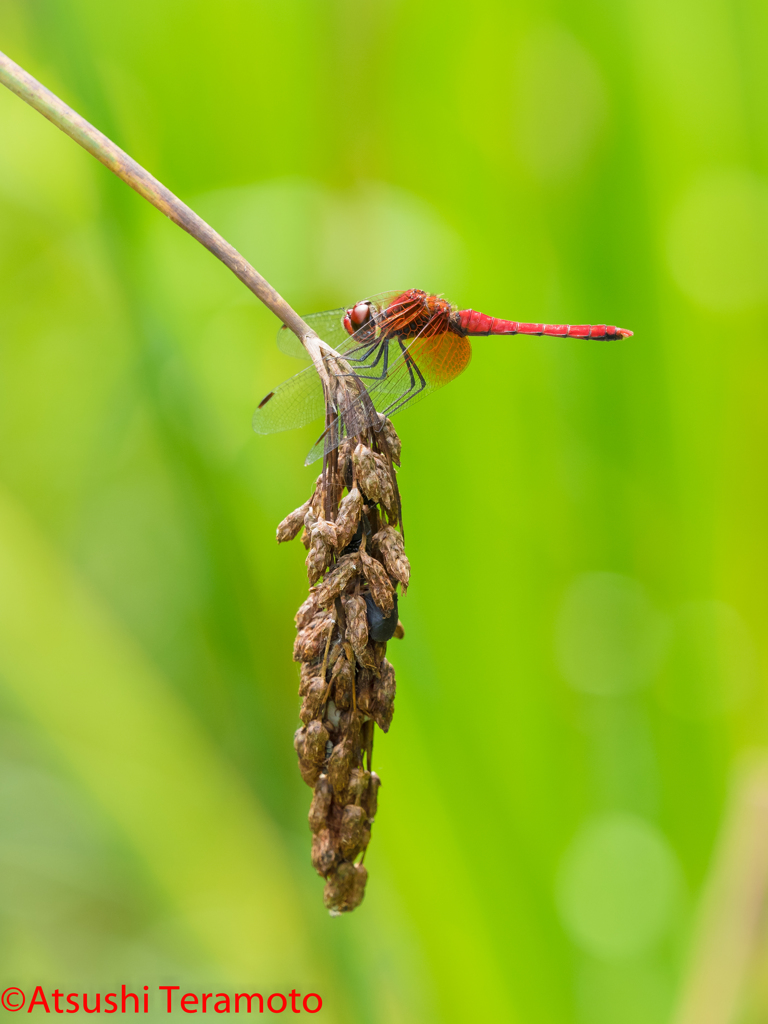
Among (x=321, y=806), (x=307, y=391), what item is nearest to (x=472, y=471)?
(x=307, y=391)

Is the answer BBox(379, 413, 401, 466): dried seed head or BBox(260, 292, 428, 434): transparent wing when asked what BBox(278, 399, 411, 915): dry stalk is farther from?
BBox(260, 292, 428, 434): transparent wing

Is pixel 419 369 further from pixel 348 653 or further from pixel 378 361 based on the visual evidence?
pixel 348 653

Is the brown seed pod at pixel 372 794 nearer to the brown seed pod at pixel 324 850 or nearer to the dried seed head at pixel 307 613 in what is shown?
the brown seed pod at pixel 324 850

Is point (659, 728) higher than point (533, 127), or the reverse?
point (533, 127)

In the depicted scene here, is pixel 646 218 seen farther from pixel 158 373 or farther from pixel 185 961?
pixel 185 961

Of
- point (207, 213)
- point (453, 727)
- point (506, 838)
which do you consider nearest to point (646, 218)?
point (207, 213)

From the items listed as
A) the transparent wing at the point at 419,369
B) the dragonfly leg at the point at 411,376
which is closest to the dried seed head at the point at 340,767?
the transparent wing at the point at 419,369

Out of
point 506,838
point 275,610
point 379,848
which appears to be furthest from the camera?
point 275,610
